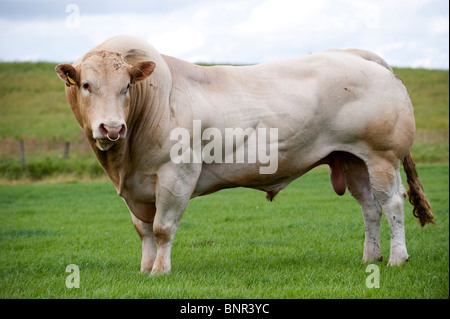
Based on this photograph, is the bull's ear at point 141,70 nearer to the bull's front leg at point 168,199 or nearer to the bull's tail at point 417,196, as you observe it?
the bull's front leg at point 168,199

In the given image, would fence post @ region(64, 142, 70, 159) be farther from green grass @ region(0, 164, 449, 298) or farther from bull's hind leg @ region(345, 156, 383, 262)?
bull's hind leg @ region(345, 156, 383, 262)

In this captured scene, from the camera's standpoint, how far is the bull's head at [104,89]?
18.3 feet

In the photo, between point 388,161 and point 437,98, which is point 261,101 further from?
point 437,98

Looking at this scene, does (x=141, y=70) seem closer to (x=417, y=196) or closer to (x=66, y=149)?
(x=417, y=196)

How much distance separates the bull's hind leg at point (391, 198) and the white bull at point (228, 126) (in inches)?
0.5

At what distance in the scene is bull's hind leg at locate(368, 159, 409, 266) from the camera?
23.4ft

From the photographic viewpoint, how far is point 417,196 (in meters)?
7.96

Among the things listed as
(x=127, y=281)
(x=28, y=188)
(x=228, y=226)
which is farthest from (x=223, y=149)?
(x=28, y=188)

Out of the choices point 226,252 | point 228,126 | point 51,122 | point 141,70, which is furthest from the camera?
point 51,122

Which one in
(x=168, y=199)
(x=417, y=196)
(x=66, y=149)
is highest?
(x=168, y=199)

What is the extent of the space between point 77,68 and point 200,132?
1479 mm

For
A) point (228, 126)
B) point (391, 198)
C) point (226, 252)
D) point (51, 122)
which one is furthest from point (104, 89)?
point (51, 122)

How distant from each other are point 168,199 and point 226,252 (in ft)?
6.78
